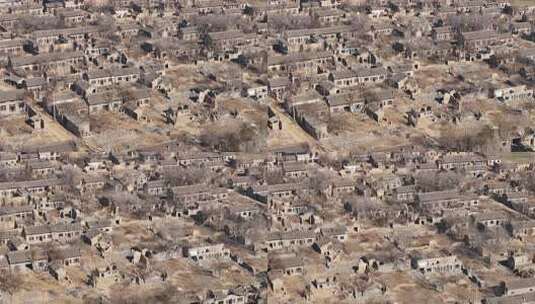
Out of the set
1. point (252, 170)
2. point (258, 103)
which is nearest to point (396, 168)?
point (252, 170)

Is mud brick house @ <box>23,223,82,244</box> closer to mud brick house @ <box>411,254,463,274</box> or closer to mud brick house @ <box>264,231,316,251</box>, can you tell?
mud brick house @ <box>264,231,316,251</box>

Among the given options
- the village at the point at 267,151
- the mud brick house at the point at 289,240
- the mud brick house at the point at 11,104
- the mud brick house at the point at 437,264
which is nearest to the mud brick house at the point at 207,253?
the village at the point at 267,151

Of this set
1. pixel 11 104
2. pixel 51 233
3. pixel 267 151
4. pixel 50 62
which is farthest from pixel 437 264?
pixel 50 62

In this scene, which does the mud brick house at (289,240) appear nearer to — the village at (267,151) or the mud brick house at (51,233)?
the village at (267,151)

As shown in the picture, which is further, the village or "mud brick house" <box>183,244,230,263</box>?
"mud brick house" <box>183,244,230,263</box>

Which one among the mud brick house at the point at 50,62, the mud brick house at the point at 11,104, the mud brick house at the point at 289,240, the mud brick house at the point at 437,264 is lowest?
the mud brick house at the point at 437,264

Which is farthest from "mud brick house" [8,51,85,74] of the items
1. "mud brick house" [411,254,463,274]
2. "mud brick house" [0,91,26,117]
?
"mud brick house" [411,254,463,274]

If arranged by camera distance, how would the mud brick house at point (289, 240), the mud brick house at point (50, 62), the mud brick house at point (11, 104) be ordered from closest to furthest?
the mud brick house at point (289, 240)
the mud brick house at point (11, 104)
the mud brick house at point (50, 62)

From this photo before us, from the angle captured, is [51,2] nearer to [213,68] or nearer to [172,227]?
[213,68]
